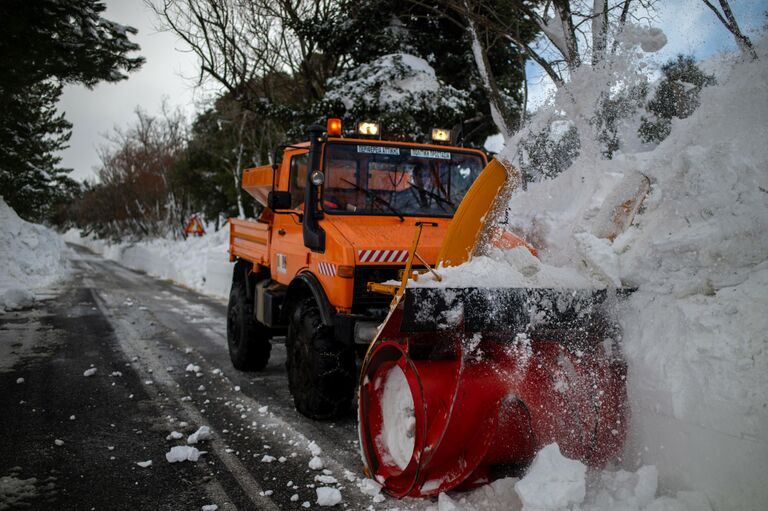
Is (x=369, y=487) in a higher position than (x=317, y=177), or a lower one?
lower

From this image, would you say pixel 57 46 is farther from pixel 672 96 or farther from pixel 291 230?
pixel 672 96

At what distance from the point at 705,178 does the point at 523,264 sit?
3.59 ft

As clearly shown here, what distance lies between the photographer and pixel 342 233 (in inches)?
161

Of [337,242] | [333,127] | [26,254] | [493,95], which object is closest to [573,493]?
[337,242]

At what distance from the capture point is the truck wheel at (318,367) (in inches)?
161

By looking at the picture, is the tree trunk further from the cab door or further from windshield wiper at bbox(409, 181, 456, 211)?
the cab door

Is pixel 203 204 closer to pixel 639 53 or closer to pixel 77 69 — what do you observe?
pixel 77 69

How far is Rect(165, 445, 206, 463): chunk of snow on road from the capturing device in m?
3.66

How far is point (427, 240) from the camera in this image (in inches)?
161

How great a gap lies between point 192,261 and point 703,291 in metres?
18.1

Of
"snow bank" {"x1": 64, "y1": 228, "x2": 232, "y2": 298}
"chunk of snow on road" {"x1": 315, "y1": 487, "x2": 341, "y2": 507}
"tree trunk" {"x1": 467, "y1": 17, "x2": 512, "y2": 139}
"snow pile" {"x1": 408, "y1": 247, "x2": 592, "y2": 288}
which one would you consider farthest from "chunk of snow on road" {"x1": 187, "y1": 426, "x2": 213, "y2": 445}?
"snow bank" {"x1": 64, "y1": 228, "x2": 232, "y2": 298}

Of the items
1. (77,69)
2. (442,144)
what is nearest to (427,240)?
(442,144)

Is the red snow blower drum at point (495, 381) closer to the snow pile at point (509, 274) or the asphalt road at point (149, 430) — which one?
the snow pile at point (509, 274)

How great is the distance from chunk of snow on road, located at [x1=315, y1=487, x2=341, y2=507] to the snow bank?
36.2ft
